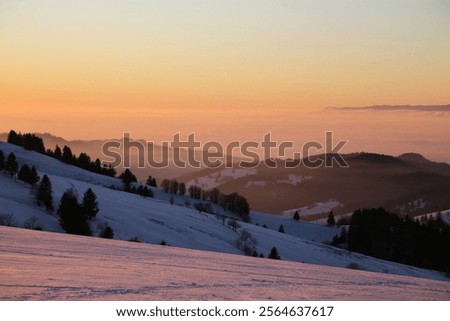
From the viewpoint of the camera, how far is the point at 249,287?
1018 cm

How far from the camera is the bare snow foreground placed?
30.3 ft

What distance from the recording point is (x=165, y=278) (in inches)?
405

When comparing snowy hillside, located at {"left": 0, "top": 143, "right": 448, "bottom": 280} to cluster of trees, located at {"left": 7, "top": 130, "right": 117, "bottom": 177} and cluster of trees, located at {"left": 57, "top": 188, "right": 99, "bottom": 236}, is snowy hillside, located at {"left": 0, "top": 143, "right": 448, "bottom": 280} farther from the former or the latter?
cluster of trees, located at {"left": 7, "top": 130, "right": 117, "bottom": 177}

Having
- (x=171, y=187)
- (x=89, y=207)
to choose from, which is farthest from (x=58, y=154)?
(x=89, y=207)

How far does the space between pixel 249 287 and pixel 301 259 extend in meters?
75.1

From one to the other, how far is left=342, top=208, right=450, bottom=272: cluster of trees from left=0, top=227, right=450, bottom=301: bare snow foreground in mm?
120432

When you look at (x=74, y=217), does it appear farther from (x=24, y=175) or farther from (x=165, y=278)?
(x=165, y=278)

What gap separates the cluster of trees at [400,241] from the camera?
131 metres

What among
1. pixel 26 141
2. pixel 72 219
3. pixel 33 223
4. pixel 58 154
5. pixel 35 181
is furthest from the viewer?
pixel 58 154

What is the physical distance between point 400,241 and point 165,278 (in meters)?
135

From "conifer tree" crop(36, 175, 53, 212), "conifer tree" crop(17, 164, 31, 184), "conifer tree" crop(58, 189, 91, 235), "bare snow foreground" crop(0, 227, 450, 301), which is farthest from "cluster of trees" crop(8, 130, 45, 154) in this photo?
"bare snow foreground" crop(0, 227, 450, 301)
